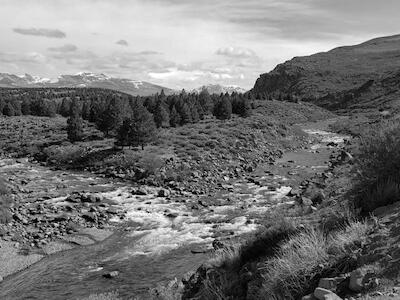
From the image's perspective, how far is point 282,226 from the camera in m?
12.9

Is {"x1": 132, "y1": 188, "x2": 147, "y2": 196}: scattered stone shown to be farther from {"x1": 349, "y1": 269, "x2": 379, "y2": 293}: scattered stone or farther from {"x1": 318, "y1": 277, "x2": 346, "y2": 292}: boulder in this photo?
{"x1": 349, "y1": 269, "x2": 379, "y2": 293}: scattered stone

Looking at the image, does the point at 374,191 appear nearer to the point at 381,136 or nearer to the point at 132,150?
the point at 381,136

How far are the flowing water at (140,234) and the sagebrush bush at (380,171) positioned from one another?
37.8 ft

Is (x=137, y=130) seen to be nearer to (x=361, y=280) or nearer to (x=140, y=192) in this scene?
(x=140, y=192)

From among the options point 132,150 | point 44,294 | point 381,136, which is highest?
point 381,136

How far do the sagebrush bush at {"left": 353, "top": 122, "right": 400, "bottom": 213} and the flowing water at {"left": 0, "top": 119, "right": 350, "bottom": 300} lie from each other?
454 inches

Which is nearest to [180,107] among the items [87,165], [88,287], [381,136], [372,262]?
[87,165]

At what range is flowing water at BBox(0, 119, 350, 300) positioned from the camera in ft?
69.3

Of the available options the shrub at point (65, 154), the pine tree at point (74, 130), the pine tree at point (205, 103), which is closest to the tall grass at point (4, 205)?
the shrub at point (65, 154)

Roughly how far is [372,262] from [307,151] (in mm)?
63340

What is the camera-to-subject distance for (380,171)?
515 inches

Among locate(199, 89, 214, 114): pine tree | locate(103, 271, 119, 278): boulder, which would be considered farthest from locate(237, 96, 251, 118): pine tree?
locate(103, 271, 119, 278): boulder

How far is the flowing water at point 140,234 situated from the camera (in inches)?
832

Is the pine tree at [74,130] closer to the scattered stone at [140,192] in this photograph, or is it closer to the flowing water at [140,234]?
the flowing water at [140,234]
